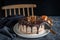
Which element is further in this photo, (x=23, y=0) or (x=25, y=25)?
(x=23, y=0)

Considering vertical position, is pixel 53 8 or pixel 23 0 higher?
pixel 23 0

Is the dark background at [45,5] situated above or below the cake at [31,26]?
below

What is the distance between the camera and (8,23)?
136 centimetres

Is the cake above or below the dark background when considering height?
above

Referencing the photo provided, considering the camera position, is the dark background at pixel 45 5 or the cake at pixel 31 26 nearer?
the cake at pixel 31 26

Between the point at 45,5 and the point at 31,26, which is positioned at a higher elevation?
the point at 31,26

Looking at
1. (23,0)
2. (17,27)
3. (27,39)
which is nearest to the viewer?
(27,39)

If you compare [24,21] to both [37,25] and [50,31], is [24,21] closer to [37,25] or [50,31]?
[37,25]

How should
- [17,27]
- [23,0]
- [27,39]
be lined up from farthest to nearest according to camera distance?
1. [23,0]
2. [17,27]
3. [27,39]

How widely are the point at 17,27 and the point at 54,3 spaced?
1439 millimetres

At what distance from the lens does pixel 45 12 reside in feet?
8.53

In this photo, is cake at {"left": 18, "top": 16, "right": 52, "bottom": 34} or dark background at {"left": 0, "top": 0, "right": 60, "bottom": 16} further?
dark background at {"left": 0, "top": 0, "right": 60, "bottom": 16}

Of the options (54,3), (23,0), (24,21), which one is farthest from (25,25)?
(54,3)

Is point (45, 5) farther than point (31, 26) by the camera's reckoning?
Yes
